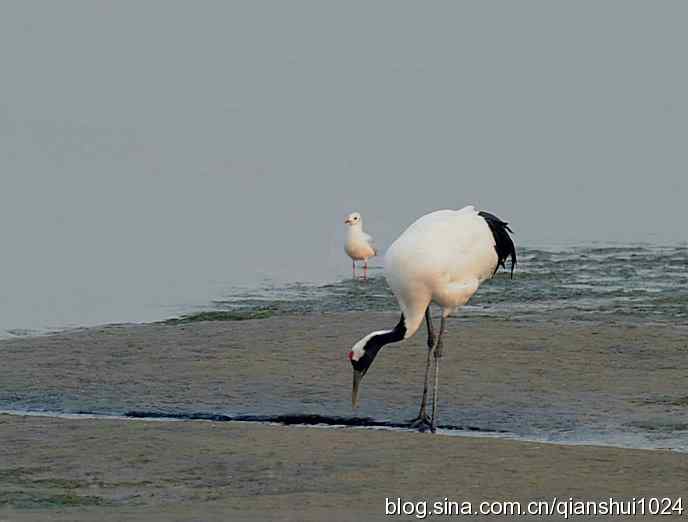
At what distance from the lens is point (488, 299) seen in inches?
678

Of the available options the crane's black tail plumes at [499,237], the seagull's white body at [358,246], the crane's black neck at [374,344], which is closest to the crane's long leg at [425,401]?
the crane's black neck at [374,344]

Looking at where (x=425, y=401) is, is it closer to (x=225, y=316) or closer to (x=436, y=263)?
(x=436, y=263)

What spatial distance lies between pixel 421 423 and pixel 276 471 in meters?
2.27

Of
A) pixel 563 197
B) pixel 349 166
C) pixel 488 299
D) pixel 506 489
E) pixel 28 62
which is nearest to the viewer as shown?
pixel 506 489

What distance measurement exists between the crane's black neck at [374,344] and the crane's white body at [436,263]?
0.09 metres

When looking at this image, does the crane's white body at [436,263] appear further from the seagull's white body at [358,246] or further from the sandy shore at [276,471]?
the seagull's white body at [358,246]

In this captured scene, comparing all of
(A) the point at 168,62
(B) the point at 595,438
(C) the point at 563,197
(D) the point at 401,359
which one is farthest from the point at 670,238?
(A) the point at 168,62

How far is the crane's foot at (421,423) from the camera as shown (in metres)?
11.2

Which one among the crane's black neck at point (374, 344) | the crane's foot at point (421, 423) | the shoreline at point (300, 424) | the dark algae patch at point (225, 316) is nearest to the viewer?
the shoreline at point (300, 424)

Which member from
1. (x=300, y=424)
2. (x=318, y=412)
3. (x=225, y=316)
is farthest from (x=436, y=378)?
(x=225, y=316)

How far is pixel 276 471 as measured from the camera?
→ 9.23 meters

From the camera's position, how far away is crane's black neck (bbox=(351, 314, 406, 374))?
11820mm

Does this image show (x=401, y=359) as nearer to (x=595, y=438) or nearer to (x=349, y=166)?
(x=595, y=438)

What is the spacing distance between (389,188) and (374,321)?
41.8 feet
